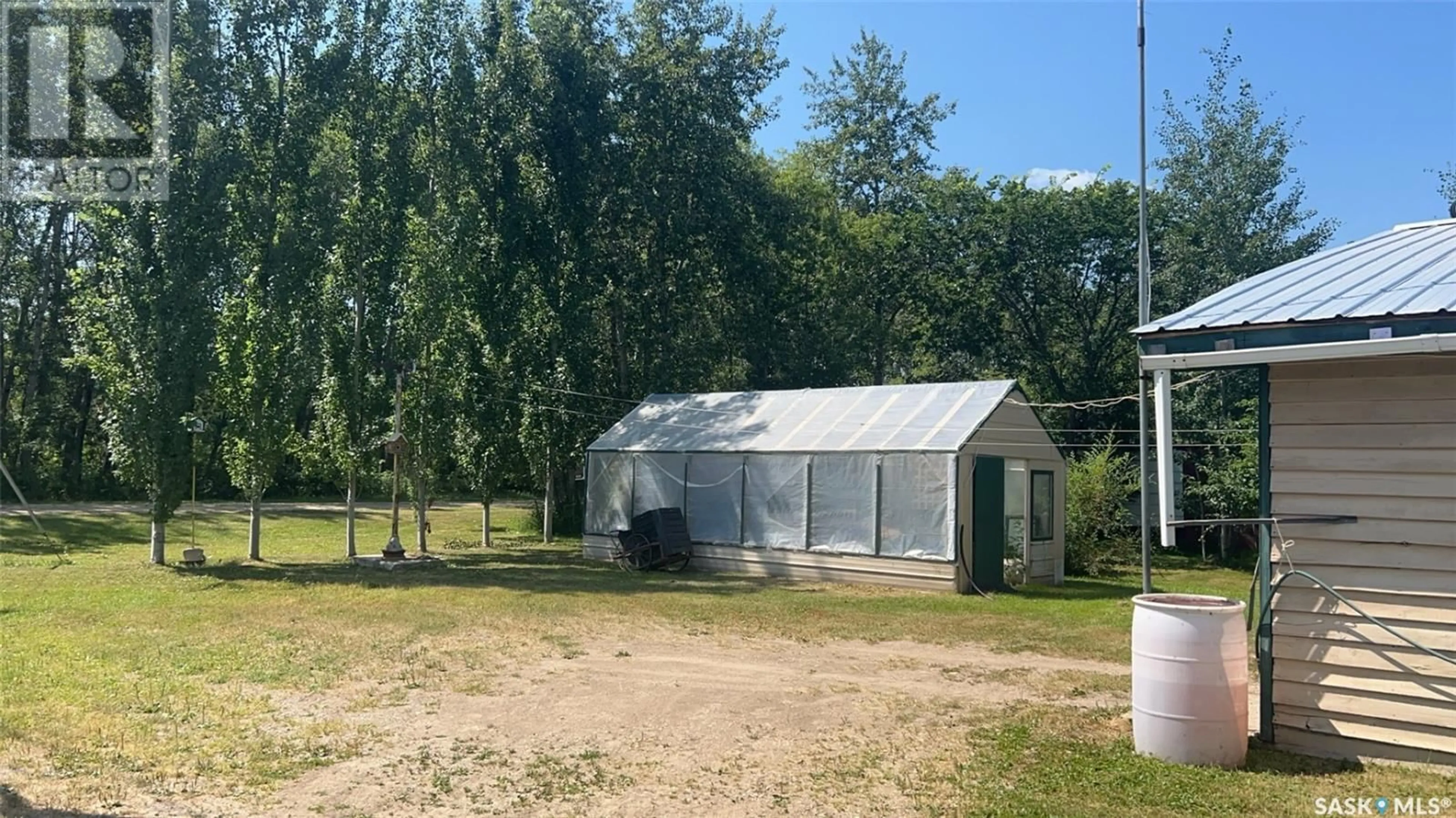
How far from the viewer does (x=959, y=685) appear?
8.59 meters

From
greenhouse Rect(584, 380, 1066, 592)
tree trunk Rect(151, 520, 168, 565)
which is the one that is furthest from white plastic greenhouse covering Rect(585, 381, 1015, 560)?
tree trunk Rect(151, 520, 168, 565)

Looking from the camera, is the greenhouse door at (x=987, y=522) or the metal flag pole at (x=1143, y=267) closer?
the metal flag pole at (x=1143, y=267)

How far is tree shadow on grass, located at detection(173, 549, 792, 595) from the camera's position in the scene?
15492 mm

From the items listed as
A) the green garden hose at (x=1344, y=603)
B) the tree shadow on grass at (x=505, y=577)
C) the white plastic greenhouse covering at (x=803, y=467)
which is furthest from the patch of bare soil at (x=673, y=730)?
the white plastic greenhouse covering at (x=803, y=467)

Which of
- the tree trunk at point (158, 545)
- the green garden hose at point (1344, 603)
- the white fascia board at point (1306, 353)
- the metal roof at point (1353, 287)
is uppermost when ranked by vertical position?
the metal roof at point (1353, 287)

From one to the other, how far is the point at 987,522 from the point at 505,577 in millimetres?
8059

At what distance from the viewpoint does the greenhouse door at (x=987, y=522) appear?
1530 cm

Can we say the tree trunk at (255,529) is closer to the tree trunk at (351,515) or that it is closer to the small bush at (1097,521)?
the tree trunk at (351,515)

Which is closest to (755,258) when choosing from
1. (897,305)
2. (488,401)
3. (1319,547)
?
(897,305)

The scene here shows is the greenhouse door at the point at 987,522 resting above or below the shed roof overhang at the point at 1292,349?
below

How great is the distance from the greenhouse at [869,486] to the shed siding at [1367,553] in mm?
8816

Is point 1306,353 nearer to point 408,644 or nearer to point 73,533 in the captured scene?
point 408,644

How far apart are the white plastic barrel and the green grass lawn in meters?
0.16

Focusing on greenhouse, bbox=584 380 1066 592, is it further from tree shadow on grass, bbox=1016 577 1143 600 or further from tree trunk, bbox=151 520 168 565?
tree trunk, bbox=151 520 168 565
